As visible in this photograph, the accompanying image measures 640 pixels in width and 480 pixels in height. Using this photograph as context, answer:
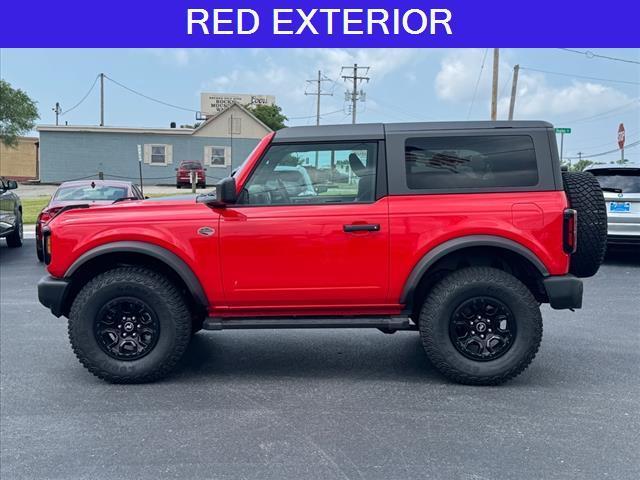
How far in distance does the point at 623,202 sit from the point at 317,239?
22.6 feet

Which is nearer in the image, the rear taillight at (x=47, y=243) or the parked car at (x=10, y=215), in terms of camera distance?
the rear taillight at (x=47, y=243)

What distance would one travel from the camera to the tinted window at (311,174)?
4816 millimetres

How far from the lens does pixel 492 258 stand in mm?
4996

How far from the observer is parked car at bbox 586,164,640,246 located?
9.68 metres

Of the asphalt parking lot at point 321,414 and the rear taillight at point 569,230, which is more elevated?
the rear taillight at point 569,230

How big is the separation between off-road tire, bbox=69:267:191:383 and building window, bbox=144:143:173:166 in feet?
109

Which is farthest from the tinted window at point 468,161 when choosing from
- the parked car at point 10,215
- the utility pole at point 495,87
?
the utility pole at point 495,87

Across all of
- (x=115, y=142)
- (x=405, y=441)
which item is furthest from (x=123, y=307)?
(x=115, y=142)

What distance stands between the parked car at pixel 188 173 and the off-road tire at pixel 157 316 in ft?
97.1

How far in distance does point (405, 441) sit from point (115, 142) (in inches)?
1390

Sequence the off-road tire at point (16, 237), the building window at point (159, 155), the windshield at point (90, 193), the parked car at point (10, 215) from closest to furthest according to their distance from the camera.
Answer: the windshield at point (90, 193)
the parked car at point (10, 215)
the off-road tire at point (16, 237)
the building window at point (159, 155)

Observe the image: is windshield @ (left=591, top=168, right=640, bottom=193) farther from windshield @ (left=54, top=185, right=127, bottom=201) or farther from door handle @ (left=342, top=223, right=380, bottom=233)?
windshield @ (left=54, top=185, right=127, bottom=201)

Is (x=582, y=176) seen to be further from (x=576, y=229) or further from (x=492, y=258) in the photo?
(x=492, y=258)

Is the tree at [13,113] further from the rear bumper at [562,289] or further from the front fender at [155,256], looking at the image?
the rear bumper at [562,289]
